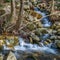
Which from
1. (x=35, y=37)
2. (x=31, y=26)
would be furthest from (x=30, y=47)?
(x=31, y=26)

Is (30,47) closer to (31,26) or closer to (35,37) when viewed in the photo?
(35,37)

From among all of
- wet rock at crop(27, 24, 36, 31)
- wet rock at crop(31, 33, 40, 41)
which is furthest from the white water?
wet rock at crop(27, 24, 36, 31)

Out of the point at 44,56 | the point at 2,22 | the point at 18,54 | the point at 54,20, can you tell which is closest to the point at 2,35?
the point at 2,22

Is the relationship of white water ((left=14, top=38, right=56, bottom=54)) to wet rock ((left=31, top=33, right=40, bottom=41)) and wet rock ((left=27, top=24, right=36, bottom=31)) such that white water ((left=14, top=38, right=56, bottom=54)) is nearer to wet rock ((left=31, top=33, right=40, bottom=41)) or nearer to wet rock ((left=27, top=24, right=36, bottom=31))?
wet rock ((left=31, top=33, right=40, bottom=41))

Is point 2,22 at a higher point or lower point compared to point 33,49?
higher

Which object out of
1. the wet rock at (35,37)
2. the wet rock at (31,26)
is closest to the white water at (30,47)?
the wet rock at (35,37)

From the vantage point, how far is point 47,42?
10172mm

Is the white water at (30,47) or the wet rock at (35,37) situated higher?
the wet rock at (35,37)

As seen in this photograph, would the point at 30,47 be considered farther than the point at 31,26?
No

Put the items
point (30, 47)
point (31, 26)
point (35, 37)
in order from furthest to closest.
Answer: point (31, 26) → point (35, 37) → point (30, 47)

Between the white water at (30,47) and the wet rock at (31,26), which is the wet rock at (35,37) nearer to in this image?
the white water at (30,47)

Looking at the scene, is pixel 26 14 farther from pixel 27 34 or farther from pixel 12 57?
pixel 12 57

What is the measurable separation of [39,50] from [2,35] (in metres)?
1.68

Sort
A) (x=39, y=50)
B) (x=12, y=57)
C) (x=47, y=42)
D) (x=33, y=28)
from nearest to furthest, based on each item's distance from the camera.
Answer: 1. (x=12, y=57)
2. (x=39, y=50)
3. (x=47, y=42)
4. (x=33, y=28)
